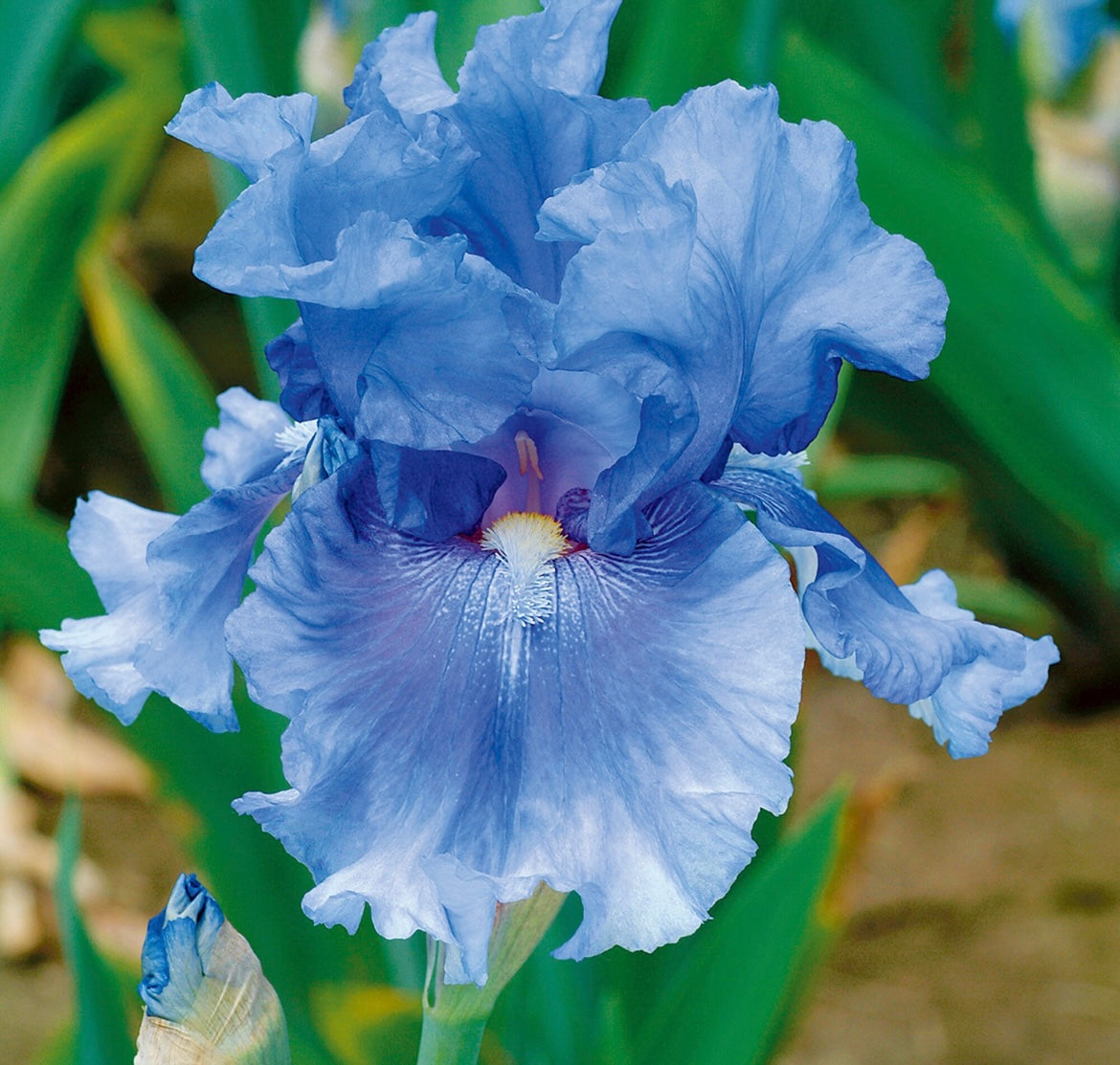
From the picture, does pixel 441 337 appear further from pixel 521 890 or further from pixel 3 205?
pixel 3 205

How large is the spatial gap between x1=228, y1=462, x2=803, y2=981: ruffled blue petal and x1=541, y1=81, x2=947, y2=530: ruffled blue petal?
0.05m

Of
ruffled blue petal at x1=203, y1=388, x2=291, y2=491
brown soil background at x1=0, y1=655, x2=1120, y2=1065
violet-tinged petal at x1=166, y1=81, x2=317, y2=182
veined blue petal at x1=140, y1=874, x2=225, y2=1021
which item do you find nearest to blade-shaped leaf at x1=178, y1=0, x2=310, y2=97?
ruffled blue petal at x1=203, y1=388, x2=291, y2=491

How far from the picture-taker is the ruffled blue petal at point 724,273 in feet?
1.32

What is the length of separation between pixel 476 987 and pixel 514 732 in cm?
12

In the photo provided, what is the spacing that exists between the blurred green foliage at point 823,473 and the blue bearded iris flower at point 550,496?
0.30m

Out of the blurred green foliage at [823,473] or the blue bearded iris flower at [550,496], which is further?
the blurred green foliage at [823,473]

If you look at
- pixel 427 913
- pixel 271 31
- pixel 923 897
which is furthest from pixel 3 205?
pixel 923 897

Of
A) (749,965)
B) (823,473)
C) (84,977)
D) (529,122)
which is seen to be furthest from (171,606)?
(823,473)

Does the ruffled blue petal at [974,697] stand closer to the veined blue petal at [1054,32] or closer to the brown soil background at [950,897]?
the brown soil background at [950,897]

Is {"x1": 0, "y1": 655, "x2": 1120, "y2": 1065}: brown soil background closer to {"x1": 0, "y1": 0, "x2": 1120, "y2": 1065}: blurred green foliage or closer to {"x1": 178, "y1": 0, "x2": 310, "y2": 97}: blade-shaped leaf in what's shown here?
{"x1": 0, "y1": 0, "x2": 1120, "y2": 1065}: blurred green foliage

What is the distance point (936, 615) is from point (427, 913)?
9.6 inches

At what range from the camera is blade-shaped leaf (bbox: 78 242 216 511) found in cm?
103

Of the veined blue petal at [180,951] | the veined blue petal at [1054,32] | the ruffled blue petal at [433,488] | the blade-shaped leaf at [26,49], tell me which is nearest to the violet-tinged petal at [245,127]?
the ruffled blue petal at [433,488]

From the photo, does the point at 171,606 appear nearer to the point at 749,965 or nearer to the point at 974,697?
the point at 974,697
